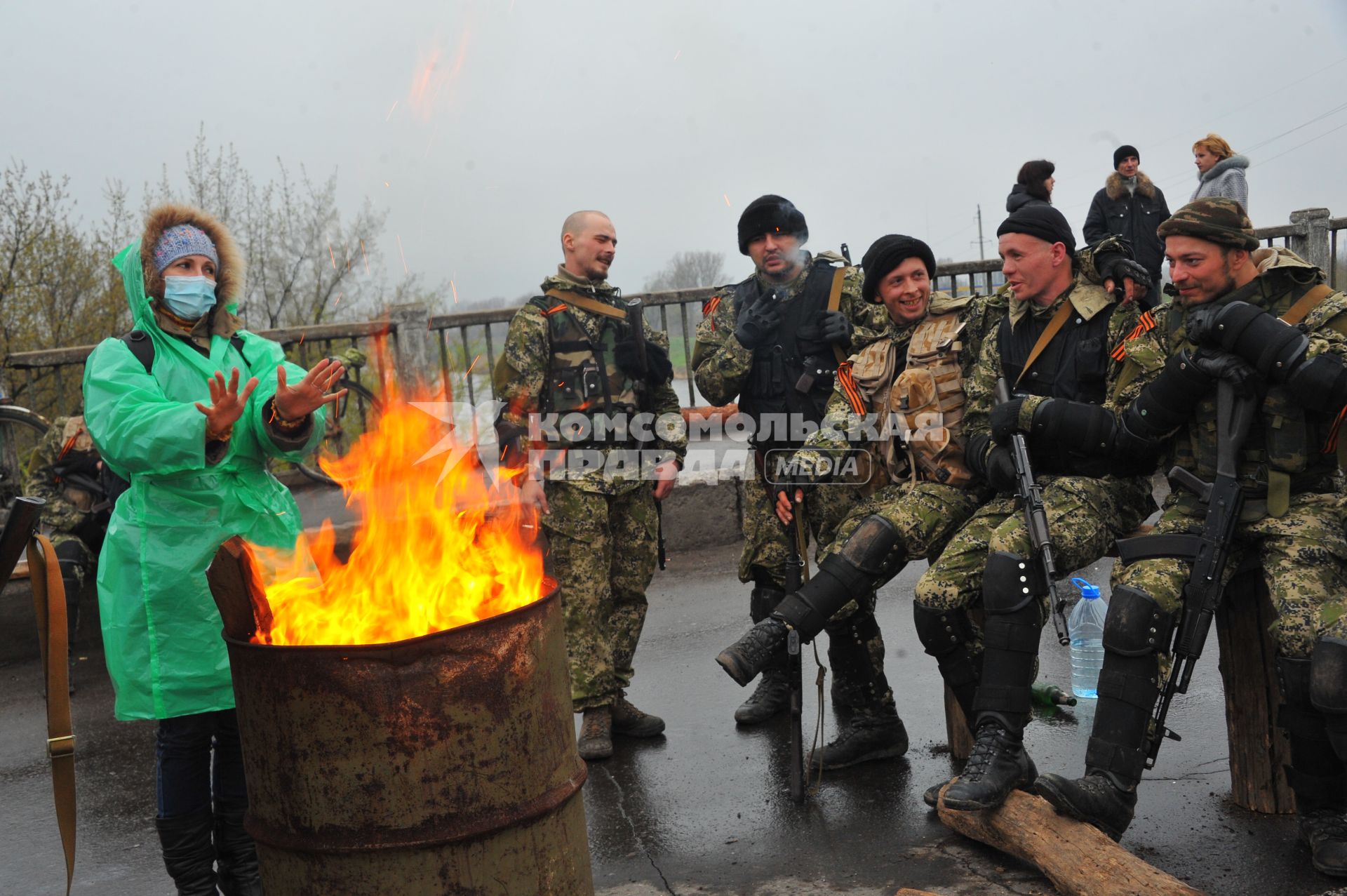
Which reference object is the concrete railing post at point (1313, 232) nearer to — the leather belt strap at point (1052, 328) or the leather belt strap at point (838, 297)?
the leather belt strap at point (838, 297)

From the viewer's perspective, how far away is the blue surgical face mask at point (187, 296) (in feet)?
11.3

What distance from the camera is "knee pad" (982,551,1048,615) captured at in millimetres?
3773

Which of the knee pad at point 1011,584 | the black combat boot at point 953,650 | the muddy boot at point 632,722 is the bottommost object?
Result: the muddy boot at point 632,722

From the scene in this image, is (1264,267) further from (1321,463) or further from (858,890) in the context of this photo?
(858,890)

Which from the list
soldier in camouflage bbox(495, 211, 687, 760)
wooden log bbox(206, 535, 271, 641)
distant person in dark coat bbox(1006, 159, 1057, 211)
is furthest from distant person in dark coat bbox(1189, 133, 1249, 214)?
wooden log bbox(206, 535, 271, 641)

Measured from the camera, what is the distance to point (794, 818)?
407cm

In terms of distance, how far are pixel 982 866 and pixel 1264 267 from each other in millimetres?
2246

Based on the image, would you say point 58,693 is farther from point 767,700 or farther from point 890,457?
point 890,457

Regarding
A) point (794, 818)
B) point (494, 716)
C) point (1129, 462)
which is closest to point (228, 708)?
point (494, 716)

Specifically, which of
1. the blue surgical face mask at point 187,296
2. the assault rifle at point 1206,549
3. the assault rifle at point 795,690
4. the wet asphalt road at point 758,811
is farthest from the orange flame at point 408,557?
the assault rifle at point 1206,549

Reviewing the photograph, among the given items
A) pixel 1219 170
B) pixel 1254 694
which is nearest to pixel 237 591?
pixel 1254 694

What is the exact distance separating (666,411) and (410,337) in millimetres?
3801

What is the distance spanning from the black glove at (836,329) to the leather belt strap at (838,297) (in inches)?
1.4

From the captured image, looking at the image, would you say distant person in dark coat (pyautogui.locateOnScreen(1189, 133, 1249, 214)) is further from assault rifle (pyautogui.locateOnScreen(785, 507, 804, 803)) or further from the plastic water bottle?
assault rifle (pyautogui.locateOnScreen(785, 507, 804, 803))
